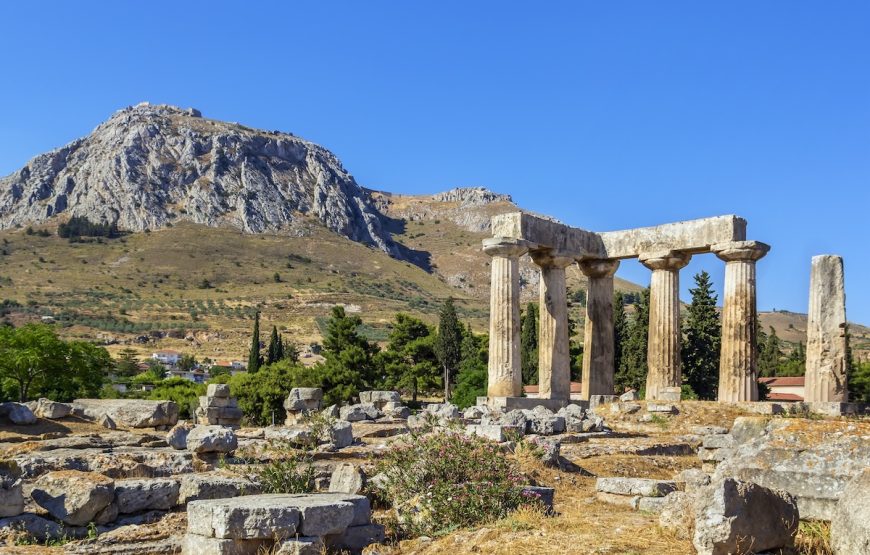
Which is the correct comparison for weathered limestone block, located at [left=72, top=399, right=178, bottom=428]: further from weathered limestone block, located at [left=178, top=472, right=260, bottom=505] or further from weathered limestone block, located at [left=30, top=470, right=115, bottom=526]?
weathered limestone block, located at [left=30, top=470, right=115, bottom=526]

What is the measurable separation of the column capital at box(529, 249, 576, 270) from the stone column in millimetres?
7285

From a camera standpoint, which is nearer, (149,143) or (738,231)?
(738,231)

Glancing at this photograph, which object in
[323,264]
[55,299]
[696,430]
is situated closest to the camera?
[696,430]

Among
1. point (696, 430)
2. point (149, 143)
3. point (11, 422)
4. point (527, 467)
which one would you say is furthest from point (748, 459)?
point (149, 143)

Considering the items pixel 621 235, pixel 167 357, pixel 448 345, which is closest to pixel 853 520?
pixel 621 235

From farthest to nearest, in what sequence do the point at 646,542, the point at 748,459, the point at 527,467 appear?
1. the point at 527,467
2. the point at 748,459
3. the point at 646,542

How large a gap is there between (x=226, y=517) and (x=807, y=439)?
18.8 ft

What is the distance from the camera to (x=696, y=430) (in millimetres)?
22922

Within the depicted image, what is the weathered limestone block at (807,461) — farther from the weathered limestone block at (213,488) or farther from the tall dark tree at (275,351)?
the tall dark tree at (275,351)

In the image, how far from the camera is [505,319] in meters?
26.0

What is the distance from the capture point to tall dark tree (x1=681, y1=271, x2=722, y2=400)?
171 ft

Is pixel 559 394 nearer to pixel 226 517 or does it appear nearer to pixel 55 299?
pixel 226 517

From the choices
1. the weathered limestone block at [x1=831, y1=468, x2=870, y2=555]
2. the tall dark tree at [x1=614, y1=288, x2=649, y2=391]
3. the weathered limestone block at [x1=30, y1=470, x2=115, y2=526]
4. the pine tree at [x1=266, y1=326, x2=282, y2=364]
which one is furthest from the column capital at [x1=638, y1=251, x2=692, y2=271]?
the pine tree at [x1=266, y1=326, x2=282, y2=364]

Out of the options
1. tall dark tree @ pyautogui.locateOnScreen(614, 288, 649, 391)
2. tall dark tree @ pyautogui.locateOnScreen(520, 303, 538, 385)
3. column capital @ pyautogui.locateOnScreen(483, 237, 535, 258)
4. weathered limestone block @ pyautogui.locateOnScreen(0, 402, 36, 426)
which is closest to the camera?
weathered limestone block @ pyautogui.locateOnScreen(0, 402, 36, 426)
